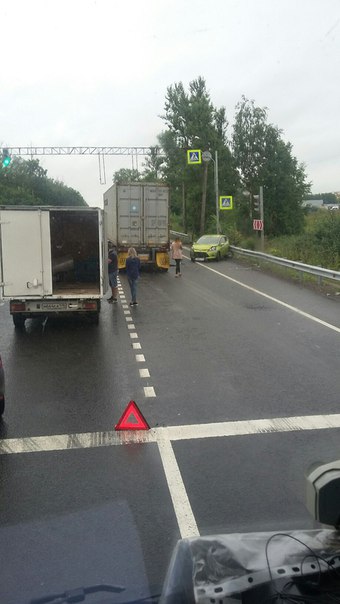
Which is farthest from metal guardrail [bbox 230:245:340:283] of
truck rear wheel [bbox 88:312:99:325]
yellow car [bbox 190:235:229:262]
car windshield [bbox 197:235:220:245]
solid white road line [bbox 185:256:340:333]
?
truck rear wheel [bbox 88:312:99:325]

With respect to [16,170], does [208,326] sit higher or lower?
lower

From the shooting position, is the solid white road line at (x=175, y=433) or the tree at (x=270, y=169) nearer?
the solid white road line at (x=175, y=433)

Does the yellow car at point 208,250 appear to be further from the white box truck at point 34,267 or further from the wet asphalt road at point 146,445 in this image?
the white box truck at point 34,267

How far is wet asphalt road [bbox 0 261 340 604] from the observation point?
157 inches

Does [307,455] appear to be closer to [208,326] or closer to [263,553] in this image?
[263,553]

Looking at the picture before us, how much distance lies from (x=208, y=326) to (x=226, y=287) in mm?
7629

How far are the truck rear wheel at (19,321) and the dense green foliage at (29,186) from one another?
5789 centimetres

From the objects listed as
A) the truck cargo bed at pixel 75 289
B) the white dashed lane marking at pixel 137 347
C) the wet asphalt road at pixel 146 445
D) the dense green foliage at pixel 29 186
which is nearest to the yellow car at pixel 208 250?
the white dashed lane marking at pixel 137 347

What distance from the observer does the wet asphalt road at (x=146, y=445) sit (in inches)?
157

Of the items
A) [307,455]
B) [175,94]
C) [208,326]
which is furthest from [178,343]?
[175,94]

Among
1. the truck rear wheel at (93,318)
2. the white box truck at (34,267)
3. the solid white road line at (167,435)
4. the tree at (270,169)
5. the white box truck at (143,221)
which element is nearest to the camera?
the solid white road line at (167,435)

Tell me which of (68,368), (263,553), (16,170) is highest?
(16,170)

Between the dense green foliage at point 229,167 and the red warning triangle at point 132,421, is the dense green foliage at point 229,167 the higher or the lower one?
the higher one

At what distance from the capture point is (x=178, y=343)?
1134 cm
